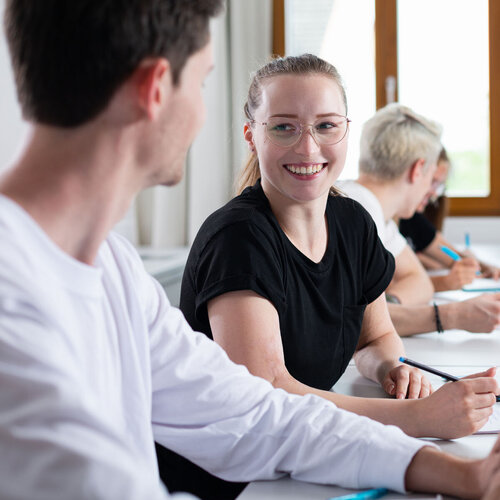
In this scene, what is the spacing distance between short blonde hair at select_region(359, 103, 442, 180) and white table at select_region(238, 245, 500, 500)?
66cm

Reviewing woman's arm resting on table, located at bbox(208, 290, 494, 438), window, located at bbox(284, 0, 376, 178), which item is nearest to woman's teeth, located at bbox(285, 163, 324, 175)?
woman's arm resting on table, located at bbox(208, 290, 494, 438)

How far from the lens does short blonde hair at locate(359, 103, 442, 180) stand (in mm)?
2318

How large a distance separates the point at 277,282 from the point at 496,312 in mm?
834

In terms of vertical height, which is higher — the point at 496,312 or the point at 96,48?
the point at 96,48

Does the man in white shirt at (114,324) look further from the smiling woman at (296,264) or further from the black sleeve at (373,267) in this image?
the black sleeve at (373,267)

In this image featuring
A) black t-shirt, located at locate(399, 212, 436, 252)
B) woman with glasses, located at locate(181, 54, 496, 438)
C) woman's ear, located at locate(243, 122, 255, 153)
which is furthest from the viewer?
black t-shirt, located at locate(399, 212, 436, 252)

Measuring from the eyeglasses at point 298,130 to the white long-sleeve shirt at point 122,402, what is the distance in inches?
21.1

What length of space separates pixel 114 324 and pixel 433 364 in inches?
36.4

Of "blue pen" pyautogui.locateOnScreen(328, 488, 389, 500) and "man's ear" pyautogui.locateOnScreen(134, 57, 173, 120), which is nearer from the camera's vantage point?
"man's ear" pyautogui.locateOnScreen(134, 57, 173, 120)

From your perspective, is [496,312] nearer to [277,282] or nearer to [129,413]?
[277,282]

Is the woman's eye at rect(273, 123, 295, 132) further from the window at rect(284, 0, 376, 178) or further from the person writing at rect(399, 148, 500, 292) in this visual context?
the window at rect(284, 0, 376, 178)

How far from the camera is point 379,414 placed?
110cm

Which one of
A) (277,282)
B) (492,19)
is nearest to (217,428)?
(277,282)

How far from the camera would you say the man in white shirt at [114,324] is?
534 mm
